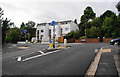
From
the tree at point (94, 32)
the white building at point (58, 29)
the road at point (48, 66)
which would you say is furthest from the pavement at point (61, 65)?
the white building at point (58, 29)

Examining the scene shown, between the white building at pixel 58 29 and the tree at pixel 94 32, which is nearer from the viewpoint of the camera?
the tree at pixel 94 32

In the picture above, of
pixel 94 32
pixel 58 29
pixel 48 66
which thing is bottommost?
pixel 48 66

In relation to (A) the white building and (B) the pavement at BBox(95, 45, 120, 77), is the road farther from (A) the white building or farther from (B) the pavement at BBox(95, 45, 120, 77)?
(A) the white building

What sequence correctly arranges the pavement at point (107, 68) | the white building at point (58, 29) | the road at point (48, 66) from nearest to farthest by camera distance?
the pavement at point (107, 68)
the road at point (48, 66)
the white building at point (58, 29)

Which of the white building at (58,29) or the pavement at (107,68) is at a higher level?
the white building at (58,29)

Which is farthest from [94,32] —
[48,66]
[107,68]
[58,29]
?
[107,68]

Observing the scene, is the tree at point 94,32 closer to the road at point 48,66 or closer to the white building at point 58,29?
the white building at point 58,29

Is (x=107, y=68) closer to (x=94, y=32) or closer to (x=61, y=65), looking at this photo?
(x=61, y=65)

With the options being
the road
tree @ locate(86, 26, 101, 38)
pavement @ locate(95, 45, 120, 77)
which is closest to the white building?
tree @ locate(86, 26, 101, 38)

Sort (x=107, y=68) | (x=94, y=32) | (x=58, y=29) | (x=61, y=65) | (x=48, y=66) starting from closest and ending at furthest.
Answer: (x=107, y=68)
(x=48, y=66)
(x=61, y=65)
(x=94, y=32)
(x=58, y=29)

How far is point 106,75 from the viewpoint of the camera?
514 centimetres

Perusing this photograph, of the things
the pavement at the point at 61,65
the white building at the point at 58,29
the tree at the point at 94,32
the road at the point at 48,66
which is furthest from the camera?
the white building at the point at 58,29

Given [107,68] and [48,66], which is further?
[48,66]

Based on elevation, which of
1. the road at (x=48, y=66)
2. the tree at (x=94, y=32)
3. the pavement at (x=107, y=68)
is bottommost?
the road at (x=48, y=66)
